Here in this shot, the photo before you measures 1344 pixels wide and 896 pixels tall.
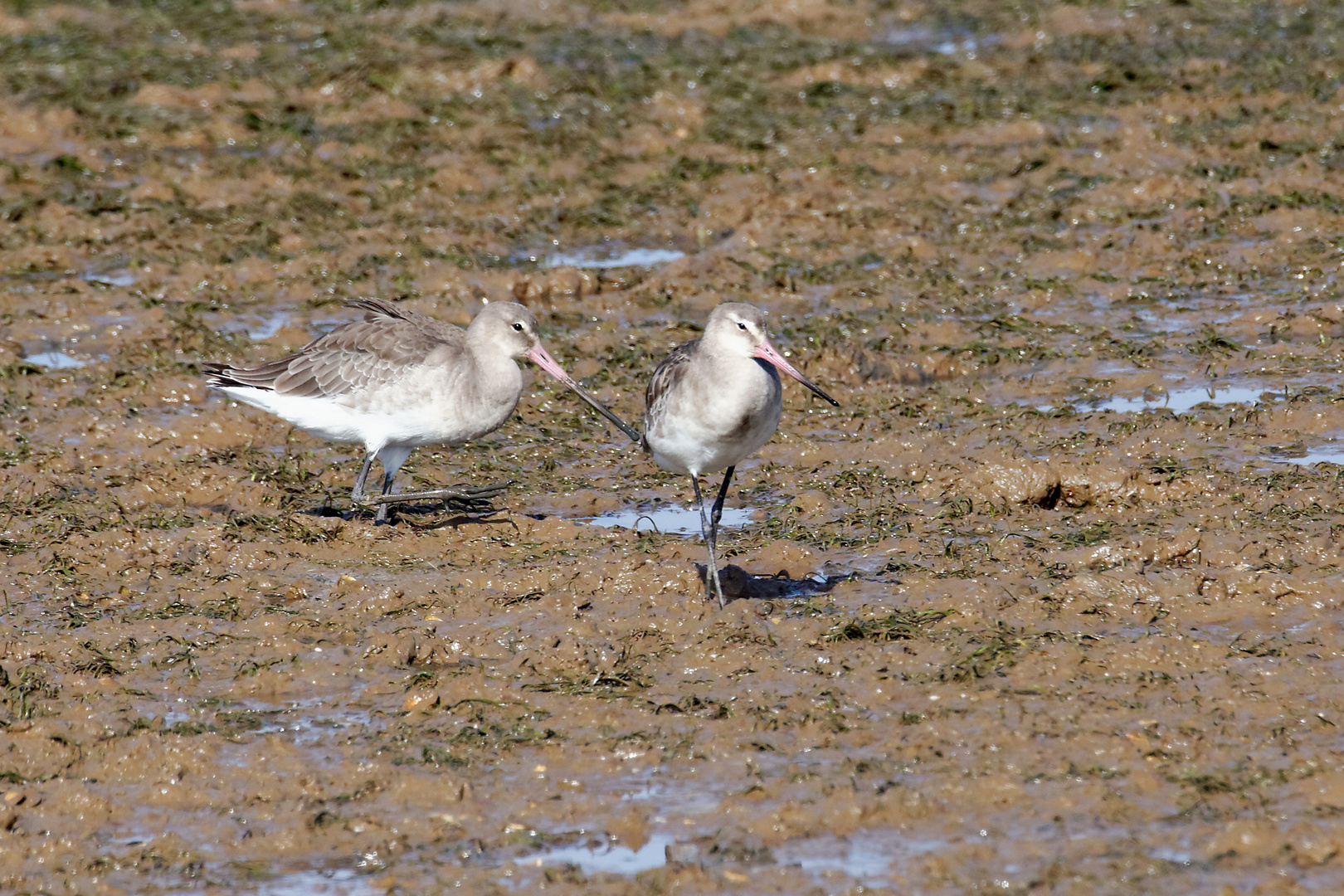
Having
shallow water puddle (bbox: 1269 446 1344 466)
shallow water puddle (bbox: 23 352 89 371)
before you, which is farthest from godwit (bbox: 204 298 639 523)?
shallow water puddle (bbox: 1269 446 1344 466)

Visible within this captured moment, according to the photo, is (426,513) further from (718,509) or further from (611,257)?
(611,257)

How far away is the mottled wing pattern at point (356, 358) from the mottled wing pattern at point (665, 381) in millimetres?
1404

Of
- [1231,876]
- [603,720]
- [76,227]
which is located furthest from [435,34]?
[1231,876]

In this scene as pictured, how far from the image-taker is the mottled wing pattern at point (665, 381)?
7273 mm

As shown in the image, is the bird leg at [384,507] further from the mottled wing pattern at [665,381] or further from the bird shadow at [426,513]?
the mottled wing pattern at [665,381]

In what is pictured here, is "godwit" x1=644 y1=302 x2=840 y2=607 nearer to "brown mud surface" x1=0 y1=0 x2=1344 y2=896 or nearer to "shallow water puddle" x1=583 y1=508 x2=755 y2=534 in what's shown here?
"brown mud surface" x1=0 y1=0 x2=1344 y2=896

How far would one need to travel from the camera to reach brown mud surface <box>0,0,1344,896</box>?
541cm

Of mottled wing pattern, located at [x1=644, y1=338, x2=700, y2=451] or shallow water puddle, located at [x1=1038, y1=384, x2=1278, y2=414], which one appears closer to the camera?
mottled wing pattern, located at [x1=644, y1=338, x2=700, y2=451]

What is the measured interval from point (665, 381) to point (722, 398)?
0.55 m

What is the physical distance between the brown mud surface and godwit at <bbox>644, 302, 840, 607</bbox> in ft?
1.81

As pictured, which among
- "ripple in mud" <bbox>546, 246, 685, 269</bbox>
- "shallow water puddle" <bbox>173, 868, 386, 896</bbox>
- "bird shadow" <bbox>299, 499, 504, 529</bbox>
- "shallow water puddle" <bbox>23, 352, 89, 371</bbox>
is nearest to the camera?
"shallow water puddle" <bbox>173, 868, 386, 896</bbox>

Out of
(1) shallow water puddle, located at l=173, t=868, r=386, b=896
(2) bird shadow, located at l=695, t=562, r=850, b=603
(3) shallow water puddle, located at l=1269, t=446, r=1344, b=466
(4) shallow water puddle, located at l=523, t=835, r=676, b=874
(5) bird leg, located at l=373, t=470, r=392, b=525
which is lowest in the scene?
(5) bird leg, located at l=373, t=470, r=392, b=525

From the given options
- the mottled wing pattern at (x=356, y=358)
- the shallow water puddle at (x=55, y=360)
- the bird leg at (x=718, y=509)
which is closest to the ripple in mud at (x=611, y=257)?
the mottled wing pattern at (x=356, y=358)

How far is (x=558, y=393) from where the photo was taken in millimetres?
10273
